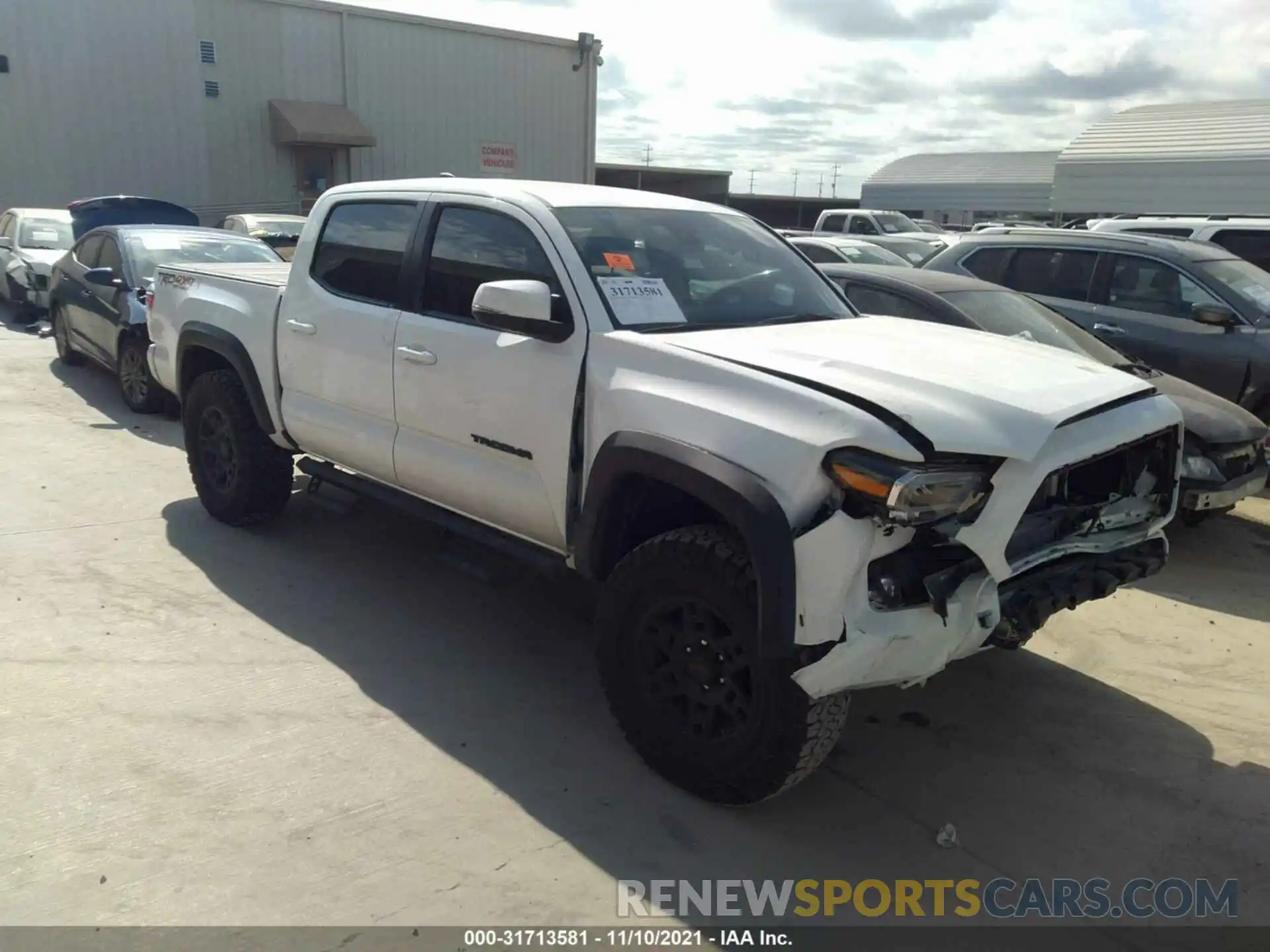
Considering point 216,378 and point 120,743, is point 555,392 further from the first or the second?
point 216,378

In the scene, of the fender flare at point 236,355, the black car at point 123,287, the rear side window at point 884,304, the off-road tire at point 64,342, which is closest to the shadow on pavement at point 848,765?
the fender flare at point 236,355

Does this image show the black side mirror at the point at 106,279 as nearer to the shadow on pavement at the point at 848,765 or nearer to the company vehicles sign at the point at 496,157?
the shadow on pavement at the point at 848,765

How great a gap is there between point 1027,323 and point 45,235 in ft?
44.3

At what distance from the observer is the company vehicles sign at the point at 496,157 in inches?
1065

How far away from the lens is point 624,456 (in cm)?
339

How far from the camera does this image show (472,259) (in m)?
4.27

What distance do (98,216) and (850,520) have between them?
13.4 m

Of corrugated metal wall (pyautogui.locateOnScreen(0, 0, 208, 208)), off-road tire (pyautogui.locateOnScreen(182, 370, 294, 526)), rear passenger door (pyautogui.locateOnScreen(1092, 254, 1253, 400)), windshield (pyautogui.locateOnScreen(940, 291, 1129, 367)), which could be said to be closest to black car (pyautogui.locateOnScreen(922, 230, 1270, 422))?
rear passenger door (pyautogui.locateOnScreen(1092, 254, 1253, 400))

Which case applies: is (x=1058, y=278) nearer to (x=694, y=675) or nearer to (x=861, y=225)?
(x=694, y=675)

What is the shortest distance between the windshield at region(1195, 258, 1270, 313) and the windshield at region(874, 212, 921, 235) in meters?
15.0

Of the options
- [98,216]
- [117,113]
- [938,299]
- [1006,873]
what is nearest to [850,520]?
[1006,873]

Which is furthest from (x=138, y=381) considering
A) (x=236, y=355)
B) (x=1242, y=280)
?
(x=1242, y=280)

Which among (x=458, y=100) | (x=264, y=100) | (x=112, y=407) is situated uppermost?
(x=458, y=100)

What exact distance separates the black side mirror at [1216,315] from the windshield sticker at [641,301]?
5.05m
